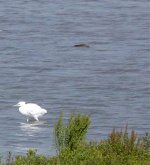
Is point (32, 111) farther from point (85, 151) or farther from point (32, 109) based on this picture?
point (85, 151)

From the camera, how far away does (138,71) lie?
25938 mm

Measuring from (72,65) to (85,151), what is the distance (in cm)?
1700

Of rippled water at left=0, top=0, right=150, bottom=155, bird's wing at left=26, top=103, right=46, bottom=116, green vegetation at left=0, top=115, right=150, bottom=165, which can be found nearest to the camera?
green vegetation at left=0, top=115, right=150, bottom=165

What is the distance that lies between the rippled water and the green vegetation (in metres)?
5.49

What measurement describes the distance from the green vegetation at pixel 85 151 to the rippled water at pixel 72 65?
18.0 feet

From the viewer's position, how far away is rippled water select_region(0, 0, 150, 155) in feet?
63.9

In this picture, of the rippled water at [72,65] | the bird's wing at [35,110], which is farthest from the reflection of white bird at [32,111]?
the rippled water at [72,65]

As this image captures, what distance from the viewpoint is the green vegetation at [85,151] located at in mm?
9500

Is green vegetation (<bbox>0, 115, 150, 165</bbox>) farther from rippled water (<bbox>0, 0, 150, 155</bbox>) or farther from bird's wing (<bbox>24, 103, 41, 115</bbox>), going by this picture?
bird's wing (<bbox>24, 103, 41, 115</bbox>)

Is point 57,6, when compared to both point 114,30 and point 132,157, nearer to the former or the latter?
point 114,30

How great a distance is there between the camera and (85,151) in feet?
32.1

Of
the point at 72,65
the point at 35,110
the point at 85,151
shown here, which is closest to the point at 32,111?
the point at 35,110

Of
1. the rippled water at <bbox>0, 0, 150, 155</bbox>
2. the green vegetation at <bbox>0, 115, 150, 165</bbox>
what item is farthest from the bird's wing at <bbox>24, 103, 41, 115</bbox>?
the green vegetation at <bbox>0, 115, 150, 165</bbox>

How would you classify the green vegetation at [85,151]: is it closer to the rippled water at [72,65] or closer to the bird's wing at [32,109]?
the rippled water at [72,65]
